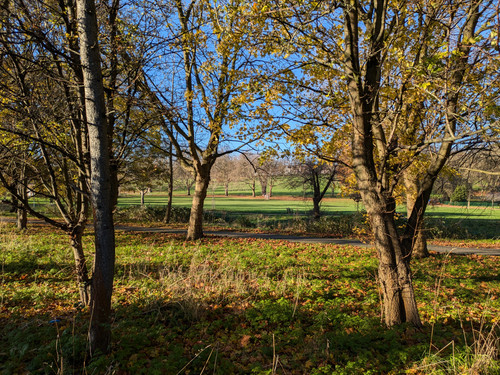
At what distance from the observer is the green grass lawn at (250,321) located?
3.08 metres

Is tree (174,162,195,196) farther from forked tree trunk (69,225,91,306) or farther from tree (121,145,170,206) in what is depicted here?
forked tree trunk (69,225,91,306)


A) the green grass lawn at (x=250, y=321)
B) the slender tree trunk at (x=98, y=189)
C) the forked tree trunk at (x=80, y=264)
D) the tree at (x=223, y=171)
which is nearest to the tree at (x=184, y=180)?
the tree at (x=223, y=171)

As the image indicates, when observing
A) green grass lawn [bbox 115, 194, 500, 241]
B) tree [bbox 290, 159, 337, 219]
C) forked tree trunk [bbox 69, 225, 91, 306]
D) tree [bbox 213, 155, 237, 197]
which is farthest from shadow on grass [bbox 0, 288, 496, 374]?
tree [bbox 213, 155, 237, 197]

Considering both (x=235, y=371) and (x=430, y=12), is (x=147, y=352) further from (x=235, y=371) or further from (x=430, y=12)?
(x=430, y=12)

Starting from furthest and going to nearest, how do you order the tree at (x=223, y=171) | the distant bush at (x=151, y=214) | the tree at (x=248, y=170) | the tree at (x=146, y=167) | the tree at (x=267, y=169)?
the tree at (x=223, y=171), the distant bush at (x=151, y=214), the tree at (x=146, y=167), the tree at (x=248, y=170), the tree at (x=267, y=169)

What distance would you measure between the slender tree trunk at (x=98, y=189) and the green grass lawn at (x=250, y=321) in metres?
0.38

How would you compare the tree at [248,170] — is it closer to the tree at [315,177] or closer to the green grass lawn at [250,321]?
the tree at [315,177]

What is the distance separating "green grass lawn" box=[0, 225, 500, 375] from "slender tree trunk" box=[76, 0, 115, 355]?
377 mm

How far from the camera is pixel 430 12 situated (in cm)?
416

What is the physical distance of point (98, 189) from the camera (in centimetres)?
312

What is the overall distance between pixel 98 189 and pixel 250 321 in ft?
9.62

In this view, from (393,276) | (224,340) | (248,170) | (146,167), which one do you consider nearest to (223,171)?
(248,170)

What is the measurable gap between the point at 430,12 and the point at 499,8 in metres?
1.65

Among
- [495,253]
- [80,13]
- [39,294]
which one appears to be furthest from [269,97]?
[495,253]
